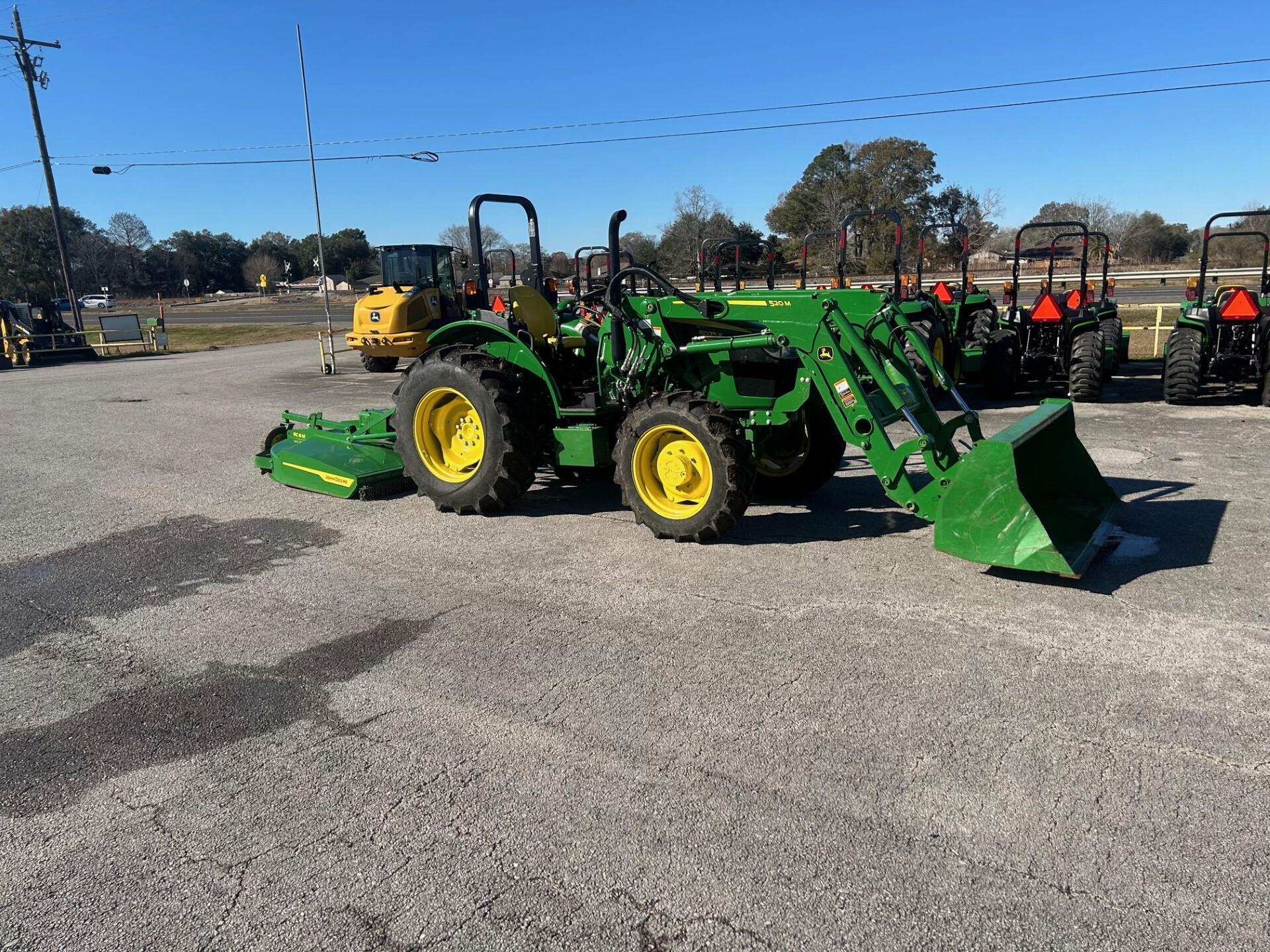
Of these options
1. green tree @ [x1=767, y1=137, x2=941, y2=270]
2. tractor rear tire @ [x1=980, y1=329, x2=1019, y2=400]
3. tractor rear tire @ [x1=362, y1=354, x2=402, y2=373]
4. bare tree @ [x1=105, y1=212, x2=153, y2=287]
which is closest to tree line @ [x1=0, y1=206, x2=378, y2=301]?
bare tree @ [x1=105, y1=212, x2=153, y2=287]

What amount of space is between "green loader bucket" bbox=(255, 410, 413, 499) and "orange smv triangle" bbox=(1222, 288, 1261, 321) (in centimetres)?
1007

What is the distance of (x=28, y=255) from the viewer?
71.9 metres

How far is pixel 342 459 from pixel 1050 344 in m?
10.0

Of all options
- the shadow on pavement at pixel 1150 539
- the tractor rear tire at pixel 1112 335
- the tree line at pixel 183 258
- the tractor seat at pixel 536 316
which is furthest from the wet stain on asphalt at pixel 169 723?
the tree line at pixel 183 258

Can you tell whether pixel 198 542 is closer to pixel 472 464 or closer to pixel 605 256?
pixel 472 464

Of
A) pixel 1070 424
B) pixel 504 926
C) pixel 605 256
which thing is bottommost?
pixel 504 926

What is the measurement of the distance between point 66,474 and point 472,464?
16.8 ft

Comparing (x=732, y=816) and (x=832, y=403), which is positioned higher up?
(x=832, y=403)

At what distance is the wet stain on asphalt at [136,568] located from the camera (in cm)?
539

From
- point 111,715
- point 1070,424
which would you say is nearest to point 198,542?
point 111,715

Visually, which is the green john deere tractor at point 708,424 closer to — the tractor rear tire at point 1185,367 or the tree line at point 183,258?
the tractor rear tire at point 1185,367

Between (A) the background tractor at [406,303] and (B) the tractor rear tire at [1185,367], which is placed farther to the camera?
(A) the background tractor at [406,303]

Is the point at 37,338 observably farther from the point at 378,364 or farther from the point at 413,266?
the point at 413,266

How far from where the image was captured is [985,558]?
5.10 meters
